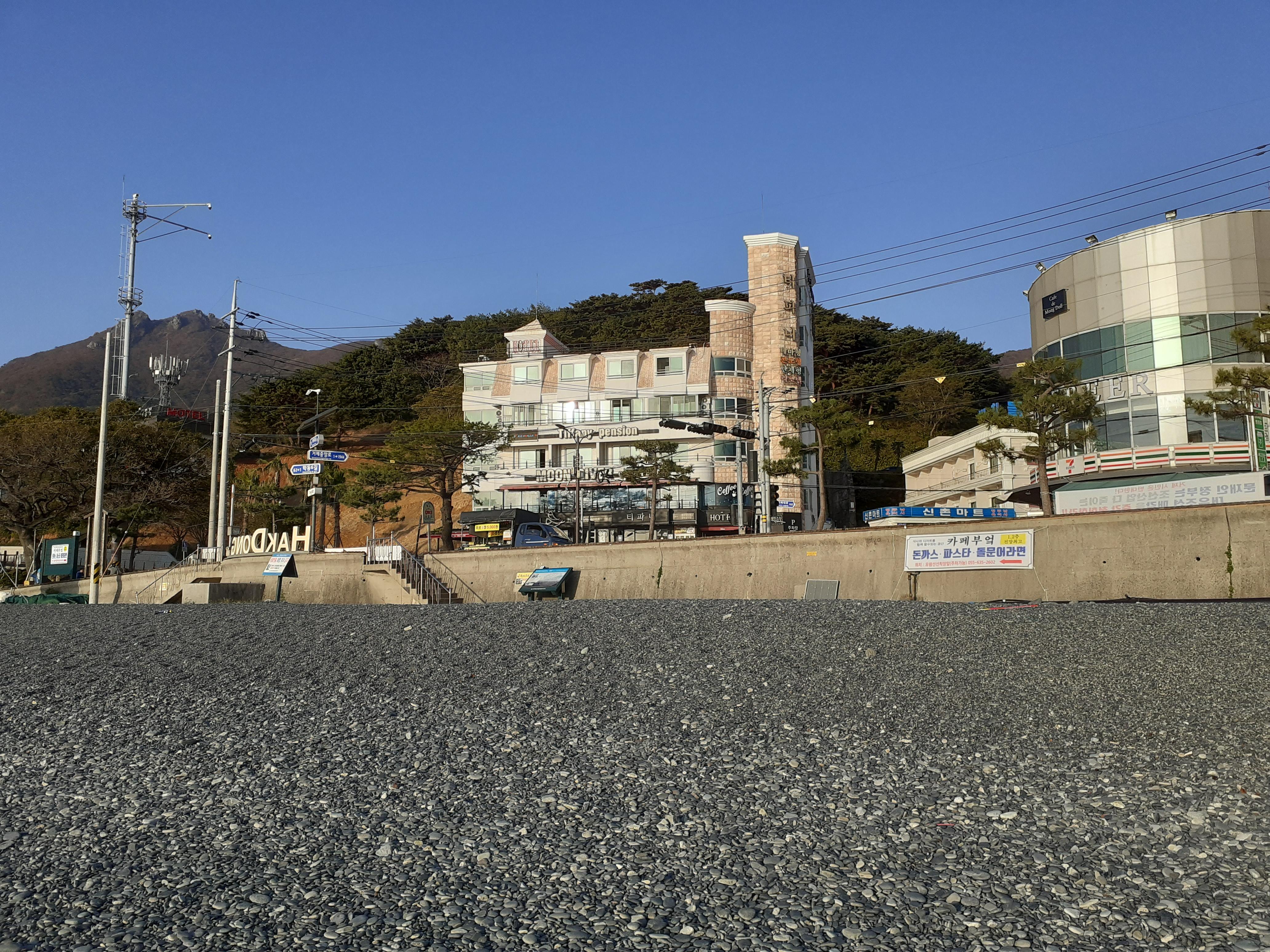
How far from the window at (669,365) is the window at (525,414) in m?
→ 9.36

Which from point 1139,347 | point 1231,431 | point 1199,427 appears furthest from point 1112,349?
point 1231,431

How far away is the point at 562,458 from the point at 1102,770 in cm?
6053

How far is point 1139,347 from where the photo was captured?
43750 millimetres

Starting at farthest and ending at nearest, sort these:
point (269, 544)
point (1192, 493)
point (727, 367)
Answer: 1. point (727, 367)
2. point (269, 544)
3. point (1192, 493)

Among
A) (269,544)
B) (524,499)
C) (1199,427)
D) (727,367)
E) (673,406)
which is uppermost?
(727,367)

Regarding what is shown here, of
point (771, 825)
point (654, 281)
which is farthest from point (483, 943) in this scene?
point (654, 281)

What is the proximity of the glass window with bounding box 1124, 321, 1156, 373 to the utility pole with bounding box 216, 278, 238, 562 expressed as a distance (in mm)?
40981

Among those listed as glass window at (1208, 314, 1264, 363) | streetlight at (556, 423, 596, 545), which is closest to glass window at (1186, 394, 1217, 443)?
glass window at (1208, 314, 1264, 363)

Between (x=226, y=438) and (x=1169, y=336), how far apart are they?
142 feet

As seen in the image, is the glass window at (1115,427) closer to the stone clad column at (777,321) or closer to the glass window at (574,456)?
the stone clad column at (777,321)

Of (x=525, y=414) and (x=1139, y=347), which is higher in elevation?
(x=525, y=414)

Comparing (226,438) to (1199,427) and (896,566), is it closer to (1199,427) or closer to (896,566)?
(896,566)

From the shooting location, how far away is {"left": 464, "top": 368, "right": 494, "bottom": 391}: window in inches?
2854

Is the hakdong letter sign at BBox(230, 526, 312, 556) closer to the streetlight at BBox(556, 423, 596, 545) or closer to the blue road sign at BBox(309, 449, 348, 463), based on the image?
the blue road sign at BBox(309, 449, 348, 463)
